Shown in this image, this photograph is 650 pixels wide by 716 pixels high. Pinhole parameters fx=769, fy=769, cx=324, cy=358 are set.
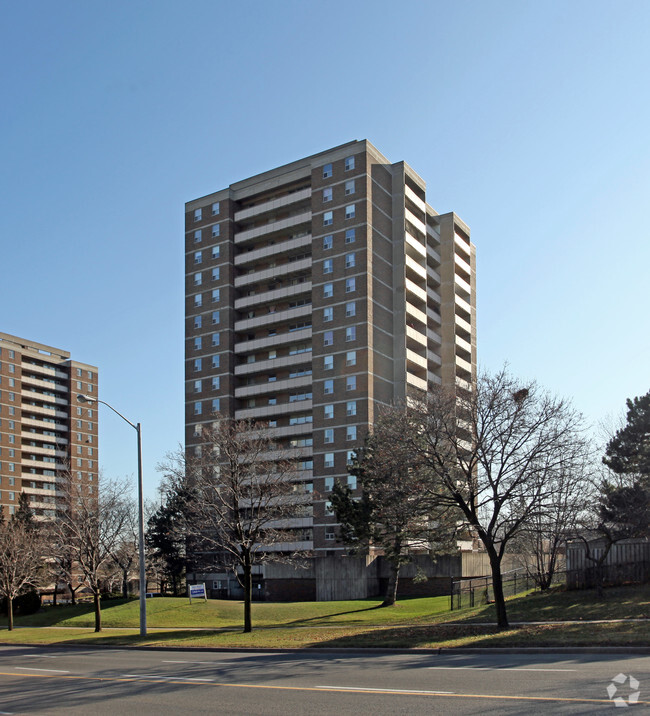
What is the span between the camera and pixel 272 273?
78.0 m

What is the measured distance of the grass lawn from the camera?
2142 cm

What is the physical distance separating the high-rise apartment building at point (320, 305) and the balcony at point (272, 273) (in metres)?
0.14

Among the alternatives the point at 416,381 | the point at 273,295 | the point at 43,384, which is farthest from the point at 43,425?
the point at 416,381

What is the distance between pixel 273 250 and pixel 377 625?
52.8 m

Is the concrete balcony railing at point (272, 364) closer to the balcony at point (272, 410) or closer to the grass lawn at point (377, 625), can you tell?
the balcony at point (272, 410)

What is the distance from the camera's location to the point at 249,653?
24281 mm

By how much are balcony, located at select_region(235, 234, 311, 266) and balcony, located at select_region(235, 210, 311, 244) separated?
1.41 metres

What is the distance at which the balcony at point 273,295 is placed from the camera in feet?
250

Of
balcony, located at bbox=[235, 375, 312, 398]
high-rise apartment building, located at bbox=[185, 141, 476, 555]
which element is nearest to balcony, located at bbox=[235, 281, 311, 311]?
high-rise apartment building, located at bbox=[185, 141, 476, 555]

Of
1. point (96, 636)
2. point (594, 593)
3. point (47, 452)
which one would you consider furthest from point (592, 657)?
point (47, 452)

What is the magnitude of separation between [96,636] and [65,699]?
21631 mm

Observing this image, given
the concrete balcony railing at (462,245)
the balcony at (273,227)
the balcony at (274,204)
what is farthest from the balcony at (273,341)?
the concrete balcony railing at (462,245)

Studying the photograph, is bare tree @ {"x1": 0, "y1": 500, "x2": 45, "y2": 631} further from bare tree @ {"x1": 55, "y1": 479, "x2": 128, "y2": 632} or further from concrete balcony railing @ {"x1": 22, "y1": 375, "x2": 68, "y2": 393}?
concrete balcony railing @ {"x1": 22, "y1": 375, "x2": 68, "y2": 393}

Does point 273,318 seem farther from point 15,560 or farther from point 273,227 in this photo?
point 15,560
